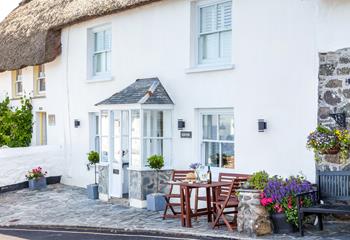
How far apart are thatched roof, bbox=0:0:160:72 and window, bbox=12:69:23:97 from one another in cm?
112

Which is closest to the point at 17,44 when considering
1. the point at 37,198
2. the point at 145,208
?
the point at 37,198

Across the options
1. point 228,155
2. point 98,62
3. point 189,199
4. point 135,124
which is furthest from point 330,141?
point 98,62

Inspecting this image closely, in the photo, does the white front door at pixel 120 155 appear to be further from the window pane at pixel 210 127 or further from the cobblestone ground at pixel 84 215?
the window pane at pixel 210 127

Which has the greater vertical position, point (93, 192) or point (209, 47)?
point (209, 47)

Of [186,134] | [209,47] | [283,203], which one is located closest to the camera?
[283,203]

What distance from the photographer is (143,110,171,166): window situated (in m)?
13.8

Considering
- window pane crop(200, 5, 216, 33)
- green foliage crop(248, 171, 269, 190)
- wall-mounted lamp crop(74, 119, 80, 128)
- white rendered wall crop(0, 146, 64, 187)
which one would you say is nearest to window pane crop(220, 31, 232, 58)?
window pane crop(200, 5, 216, 33)

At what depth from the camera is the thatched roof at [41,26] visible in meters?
16.0

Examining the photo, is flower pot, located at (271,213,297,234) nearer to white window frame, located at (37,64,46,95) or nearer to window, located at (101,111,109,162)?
window, located at (101,111,109,162)

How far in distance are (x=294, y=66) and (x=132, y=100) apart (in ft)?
13.6

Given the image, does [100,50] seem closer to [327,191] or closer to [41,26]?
[41,26]

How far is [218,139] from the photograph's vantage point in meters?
13.0

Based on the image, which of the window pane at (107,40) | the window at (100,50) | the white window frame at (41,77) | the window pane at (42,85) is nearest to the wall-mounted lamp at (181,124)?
the window at (100,50)

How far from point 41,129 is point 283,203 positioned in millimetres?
11833
